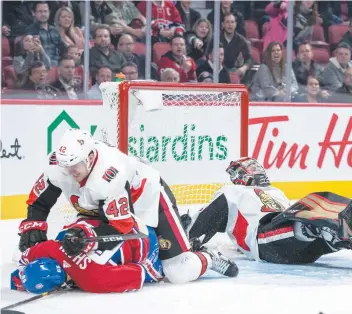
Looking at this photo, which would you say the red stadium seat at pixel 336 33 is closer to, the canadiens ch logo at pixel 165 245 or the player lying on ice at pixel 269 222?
the player lying on ice at pixel 269 222

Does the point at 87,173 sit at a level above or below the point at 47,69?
below

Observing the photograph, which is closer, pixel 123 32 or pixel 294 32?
pixel 123 32

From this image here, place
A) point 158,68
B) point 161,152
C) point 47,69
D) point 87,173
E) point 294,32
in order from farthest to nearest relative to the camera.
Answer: point 294,32 → point 158,68 → point 47,69 → point 161,152 → point 87,173

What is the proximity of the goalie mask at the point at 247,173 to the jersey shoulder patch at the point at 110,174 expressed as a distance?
1.27 metres

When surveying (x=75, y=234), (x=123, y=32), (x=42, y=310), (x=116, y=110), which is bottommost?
(x=42, y=310)

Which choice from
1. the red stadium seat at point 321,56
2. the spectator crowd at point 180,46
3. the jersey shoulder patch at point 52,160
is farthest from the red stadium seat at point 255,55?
the jersey shoulder patch at point 52,160

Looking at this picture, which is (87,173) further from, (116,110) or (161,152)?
(161,152)

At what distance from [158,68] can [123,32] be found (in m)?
0.39

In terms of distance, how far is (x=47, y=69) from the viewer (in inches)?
295

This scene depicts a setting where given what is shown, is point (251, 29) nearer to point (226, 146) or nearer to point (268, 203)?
point (226, 146)

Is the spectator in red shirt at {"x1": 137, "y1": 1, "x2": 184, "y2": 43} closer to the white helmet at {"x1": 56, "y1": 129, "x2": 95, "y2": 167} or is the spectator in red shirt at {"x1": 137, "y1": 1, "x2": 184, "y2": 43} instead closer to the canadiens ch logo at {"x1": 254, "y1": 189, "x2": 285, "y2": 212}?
the canadiens ch logo at {"x1": 254, "y1": 189, "x2": 285, "y2": 212}

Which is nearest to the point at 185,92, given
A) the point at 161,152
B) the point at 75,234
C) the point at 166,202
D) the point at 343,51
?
the point at 161,152

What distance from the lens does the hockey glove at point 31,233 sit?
4.46 metres

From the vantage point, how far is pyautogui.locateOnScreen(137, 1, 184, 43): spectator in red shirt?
26.3ft
